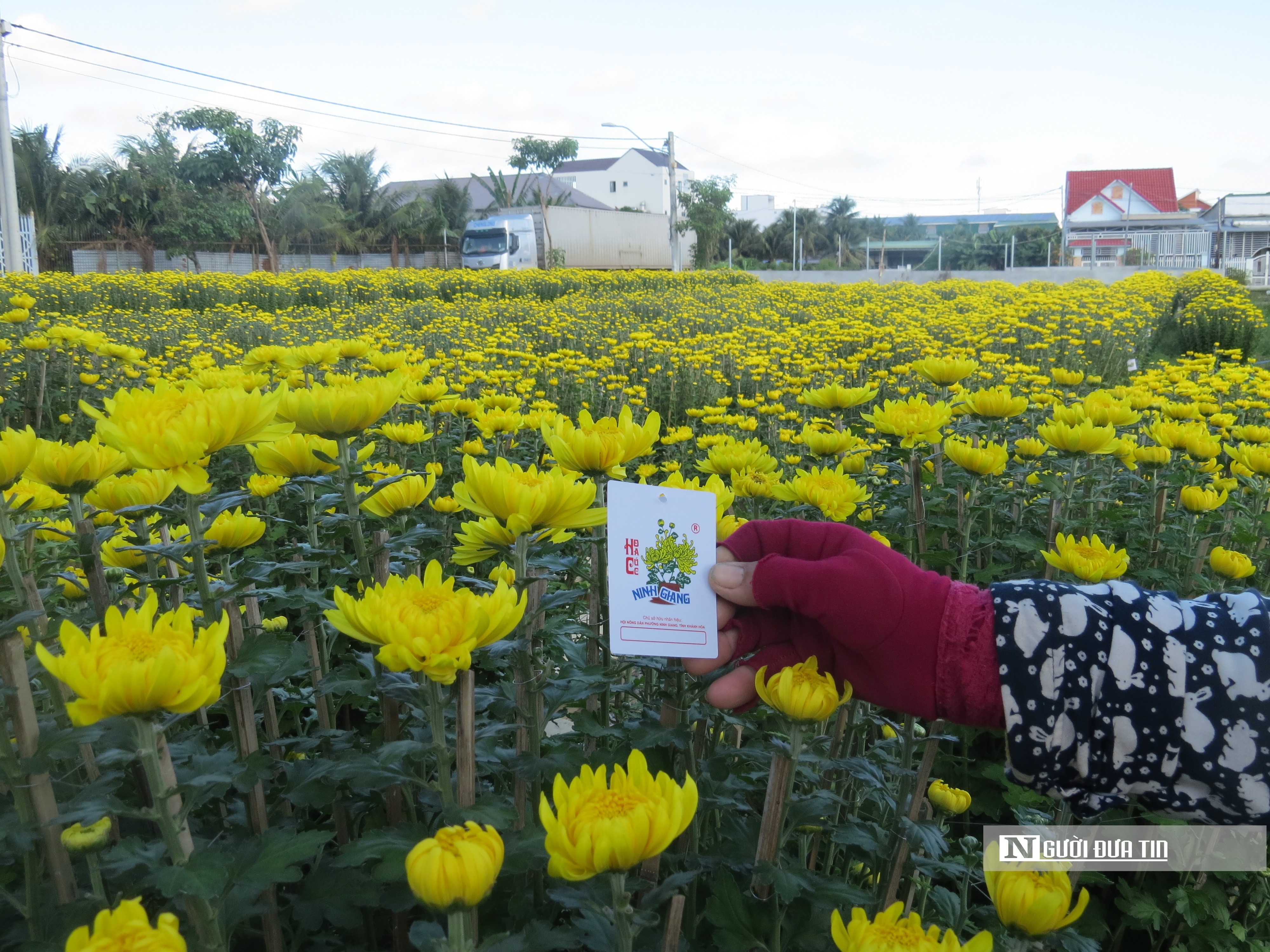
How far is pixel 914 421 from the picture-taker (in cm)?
245

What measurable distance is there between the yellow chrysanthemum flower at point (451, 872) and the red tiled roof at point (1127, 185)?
65659 millimetres

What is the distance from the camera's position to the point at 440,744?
3.46ft

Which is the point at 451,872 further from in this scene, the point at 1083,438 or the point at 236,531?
the point at 1083,438

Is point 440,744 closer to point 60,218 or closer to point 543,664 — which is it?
point 543,664

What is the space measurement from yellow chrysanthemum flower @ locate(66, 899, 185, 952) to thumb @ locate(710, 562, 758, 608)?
710 millimetres

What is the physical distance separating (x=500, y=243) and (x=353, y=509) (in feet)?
107

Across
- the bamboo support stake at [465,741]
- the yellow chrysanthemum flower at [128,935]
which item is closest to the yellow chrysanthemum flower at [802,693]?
the bamboo support stake at [465,741]

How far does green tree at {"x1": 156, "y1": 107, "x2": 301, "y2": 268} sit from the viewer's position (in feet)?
130

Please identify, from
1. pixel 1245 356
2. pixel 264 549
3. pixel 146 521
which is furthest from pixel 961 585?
pixel 1245 356

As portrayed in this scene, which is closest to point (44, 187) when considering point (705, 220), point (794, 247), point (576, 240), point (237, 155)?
point (237, 155)

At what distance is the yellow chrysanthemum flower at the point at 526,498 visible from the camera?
3.83 feet

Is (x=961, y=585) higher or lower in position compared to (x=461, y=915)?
higher

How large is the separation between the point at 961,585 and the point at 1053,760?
0.87 ft

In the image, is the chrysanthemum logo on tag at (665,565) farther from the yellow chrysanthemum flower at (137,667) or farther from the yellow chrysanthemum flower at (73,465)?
the yellow chrysanthemum flower at (73,465)
